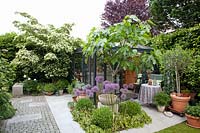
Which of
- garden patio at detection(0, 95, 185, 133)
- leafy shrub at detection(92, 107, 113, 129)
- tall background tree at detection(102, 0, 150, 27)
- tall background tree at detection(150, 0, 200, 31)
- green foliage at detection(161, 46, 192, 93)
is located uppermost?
tall background tree at detection(102, 0, 150, 27)

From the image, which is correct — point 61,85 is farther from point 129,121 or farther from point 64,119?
point 129,121

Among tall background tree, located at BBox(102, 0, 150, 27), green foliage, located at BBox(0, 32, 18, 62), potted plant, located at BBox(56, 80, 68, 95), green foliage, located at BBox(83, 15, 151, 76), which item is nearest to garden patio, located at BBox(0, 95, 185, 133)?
green foliage, located at BBox(83, 15, 151, 76)

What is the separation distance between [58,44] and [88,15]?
6.44m

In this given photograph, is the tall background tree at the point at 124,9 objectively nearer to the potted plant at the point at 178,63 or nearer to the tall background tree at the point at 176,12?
the tall background tree at the point at 176,12

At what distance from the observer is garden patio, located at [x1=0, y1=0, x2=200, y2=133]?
427 cm

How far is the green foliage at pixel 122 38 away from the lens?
12.7ft

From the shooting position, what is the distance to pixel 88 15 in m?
14.6

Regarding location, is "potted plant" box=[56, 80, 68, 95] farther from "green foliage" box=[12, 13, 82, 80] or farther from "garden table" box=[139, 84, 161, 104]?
"garden table" box=[139, 84, 161, 104]

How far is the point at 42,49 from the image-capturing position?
9445mm

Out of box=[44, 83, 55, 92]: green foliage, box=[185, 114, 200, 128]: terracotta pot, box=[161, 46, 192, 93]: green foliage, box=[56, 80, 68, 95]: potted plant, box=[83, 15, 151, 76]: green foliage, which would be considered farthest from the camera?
box=[56, 80, 68, 95]: potted plant

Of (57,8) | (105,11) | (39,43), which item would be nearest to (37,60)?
(39,43)

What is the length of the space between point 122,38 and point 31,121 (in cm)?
325

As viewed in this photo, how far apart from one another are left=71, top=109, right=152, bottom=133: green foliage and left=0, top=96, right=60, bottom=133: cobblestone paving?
66cm

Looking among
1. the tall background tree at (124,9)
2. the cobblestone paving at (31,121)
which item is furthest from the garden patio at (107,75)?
the tall background tree at (124,9)
